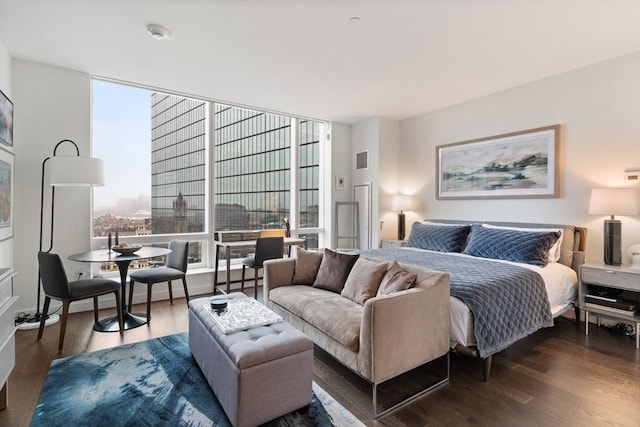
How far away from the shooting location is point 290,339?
1.84 m

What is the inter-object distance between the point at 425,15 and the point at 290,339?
8.43ft

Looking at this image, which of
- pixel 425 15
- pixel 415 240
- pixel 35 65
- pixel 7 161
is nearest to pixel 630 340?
pixel 415 240

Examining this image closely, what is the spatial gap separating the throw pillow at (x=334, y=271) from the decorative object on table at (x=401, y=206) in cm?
235

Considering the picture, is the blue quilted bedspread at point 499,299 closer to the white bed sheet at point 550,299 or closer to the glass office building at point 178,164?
the white bed sheet at point 550,299

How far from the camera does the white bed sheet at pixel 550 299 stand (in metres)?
2.18

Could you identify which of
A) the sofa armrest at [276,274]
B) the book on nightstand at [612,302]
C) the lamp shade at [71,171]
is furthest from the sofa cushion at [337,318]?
the lamp shade at [71,171]

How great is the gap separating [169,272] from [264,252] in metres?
1.12

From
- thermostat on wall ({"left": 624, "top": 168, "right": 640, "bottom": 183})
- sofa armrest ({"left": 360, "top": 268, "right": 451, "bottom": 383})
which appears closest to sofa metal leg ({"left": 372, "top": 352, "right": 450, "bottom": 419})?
sofa armrest ({"left": 360, "top": 268, "right": 451, "bottom": 383})

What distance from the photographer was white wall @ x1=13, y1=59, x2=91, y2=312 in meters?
3.32

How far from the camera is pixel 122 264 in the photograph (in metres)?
3.11

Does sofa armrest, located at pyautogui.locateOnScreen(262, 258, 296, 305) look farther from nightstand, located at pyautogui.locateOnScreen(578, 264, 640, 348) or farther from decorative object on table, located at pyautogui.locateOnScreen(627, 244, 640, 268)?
decorative object on table, located at pyautogui.locateOnScreen(627, 244, 640, 268)

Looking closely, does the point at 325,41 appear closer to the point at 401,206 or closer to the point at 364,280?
the point at 364,280

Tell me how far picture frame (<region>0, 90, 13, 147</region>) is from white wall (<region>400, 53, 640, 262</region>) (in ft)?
16.9

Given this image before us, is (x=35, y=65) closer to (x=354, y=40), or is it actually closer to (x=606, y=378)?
(x=354, y=40)
